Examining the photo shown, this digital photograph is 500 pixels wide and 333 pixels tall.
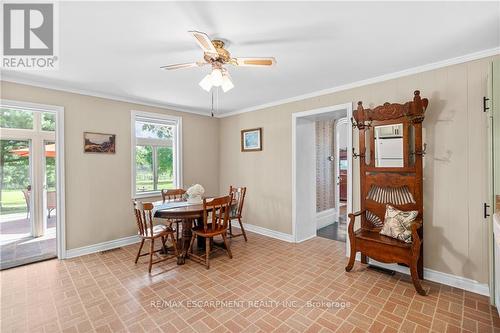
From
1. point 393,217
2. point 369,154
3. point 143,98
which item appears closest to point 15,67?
point 143,98

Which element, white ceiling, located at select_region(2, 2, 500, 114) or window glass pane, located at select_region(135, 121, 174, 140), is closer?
white ceiling, located at select_region(2, 2, 500, 114)

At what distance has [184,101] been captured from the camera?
4141 mm

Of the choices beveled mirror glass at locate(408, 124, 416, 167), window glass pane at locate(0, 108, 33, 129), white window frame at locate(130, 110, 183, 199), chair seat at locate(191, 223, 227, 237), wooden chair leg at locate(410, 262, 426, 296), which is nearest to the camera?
wooden chair leg at locate(410, 262, 426, 296)

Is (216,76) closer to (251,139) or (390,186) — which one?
(390,186)

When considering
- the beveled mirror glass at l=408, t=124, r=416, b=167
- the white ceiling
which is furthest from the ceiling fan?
the beveled mirror glass at l=408, t=124, r=416, b=167

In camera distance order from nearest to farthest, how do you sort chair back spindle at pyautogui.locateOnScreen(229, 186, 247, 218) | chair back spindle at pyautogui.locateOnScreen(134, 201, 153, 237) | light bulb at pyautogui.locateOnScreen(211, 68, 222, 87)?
light bulb at pyautogui.locateOnScreen(211, 68, 222, 87) < chair back spindle at pyautogui.locateOnScreen(134, 201, 153, 237) < chair back spindle at pyautogui.locateOnScreen(229, 186, 247, 218)

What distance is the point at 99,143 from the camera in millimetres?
3652

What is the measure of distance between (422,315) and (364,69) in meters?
2.58

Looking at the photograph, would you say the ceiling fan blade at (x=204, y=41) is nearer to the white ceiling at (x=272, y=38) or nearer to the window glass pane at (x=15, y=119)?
the white ceiling at (x=272, y=38)

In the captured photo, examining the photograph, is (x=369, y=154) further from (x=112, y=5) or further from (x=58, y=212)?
(x=58, y=212)

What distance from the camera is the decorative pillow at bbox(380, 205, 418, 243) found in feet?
8.19

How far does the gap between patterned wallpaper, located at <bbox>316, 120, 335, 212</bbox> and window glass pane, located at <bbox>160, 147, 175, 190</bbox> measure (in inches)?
117

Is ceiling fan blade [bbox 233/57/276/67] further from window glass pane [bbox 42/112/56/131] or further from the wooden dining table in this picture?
window glass pane [bbox 42/112/56/131]

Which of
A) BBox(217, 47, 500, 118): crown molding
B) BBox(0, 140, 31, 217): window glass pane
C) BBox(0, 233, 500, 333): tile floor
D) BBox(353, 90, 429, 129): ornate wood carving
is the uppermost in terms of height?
BBox(217, 47, 500, 118): crown molding
